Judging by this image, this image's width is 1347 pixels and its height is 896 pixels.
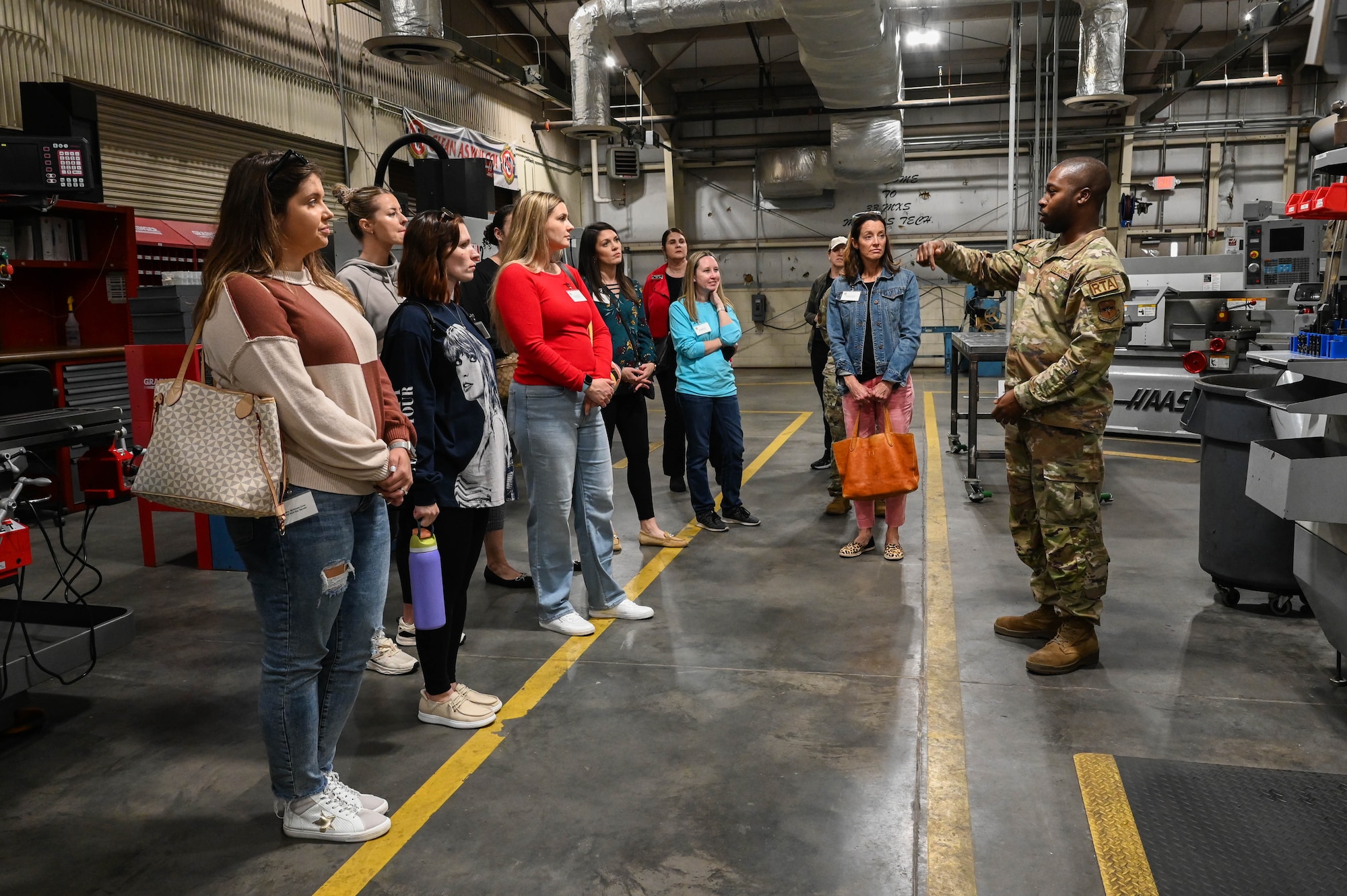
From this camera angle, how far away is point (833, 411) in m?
6.08

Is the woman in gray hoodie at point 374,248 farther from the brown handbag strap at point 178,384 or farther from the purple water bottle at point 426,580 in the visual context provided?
the brown handbag strap at point 178,384

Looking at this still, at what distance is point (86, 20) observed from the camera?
284 inches

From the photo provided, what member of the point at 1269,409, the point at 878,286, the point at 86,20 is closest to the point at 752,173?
the point at 86,20

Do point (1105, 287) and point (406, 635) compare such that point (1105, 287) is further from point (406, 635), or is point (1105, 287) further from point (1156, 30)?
point (1156, 30)

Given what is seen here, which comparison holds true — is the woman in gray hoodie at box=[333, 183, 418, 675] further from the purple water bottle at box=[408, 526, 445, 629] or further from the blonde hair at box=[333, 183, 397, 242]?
the purple water bottle at box=[408, 526, 445, 629]

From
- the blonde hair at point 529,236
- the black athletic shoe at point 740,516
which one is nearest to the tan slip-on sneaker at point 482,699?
the blonde hair at point 529,236

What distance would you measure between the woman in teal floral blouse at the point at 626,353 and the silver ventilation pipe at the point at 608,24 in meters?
5.16

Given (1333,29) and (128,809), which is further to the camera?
(1333,29)

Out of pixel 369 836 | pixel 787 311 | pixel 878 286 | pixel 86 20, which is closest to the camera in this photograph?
pixel 369 836

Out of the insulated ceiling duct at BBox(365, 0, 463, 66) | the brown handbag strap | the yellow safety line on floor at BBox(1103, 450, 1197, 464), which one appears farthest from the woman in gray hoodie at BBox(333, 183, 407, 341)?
the yellow safety line on floor at BBox(1103, 450, 1197, 464)

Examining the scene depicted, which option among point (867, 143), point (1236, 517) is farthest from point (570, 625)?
point (867, 143)

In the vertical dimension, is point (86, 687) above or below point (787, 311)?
below

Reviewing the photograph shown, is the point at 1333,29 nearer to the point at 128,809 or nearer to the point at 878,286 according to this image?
the point at 878,286

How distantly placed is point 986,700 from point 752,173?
14.8 m
